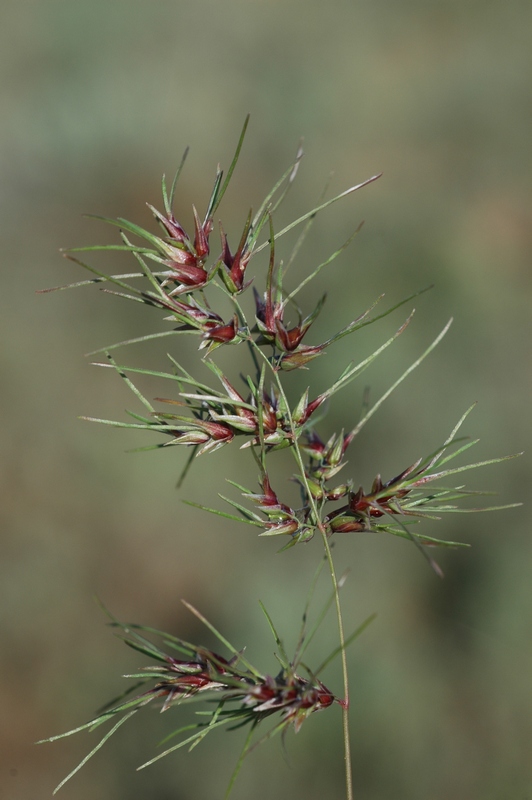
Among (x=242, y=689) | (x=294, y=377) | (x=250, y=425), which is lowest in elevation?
(x=294, y=377)

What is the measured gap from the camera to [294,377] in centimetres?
372

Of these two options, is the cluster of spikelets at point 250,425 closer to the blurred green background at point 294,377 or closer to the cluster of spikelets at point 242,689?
the cluster of spikelets at point 242,689

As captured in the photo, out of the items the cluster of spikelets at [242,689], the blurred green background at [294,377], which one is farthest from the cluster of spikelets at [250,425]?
the blurred green background at [294,377]

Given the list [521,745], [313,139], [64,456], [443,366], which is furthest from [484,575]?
[313,139]

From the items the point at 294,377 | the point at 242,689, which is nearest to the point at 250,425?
the point at 242,689

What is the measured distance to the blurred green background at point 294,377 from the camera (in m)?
3.04

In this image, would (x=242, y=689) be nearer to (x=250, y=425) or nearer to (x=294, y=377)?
(x=250, y=425)

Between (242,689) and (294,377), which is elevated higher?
(242,689)

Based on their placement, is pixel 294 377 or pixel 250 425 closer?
pixel 250 425

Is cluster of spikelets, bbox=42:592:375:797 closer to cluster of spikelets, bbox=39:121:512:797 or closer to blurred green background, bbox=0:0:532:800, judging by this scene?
cluster of spikelets, bbox=39:121:512:797

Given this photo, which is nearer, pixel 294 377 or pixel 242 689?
pixel 242 689

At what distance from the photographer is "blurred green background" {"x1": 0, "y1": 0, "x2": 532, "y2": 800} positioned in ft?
9.97

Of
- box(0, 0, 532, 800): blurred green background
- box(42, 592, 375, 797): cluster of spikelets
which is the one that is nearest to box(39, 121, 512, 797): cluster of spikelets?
box(42, 592, 375, 797): cluster of spikelets

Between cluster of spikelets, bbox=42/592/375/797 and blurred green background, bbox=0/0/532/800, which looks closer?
cluster of spikelets, bbox=42/592/375/797
